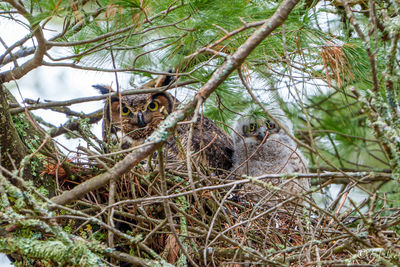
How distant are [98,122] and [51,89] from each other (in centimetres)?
361

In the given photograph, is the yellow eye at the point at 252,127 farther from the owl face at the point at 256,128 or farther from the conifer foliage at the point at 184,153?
the conifer foliage at the point at 184,153

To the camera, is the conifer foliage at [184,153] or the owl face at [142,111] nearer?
the conifer foliage at [184,153]

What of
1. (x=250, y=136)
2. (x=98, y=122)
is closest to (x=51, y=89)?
(x=98, y=122)

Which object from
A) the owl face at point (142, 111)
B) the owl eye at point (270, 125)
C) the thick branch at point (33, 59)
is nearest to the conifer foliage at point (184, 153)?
the thick branch at point (33, 59)

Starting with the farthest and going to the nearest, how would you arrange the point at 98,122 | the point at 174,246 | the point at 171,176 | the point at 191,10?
the point at 98,122
the point at 171,176
the point at 174,246
the point at 191,10

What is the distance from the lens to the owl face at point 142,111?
9.78 ft

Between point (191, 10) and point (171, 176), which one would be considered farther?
point (171, 176)

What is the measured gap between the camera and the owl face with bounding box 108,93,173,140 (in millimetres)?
2980

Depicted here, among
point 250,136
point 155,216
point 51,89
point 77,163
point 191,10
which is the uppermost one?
point 51,89

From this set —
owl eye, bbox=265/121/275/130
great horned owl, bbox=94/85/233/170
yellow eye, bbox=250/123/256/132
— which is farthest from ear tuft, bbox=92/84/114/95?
owl eye, bbox=265/121/275/130

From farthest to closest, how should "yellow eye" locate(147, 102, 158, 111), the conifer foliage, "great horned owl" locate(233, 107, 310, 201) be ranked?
"great horned owl" locate(233, 107, 310, 201) → "yellow eye" locate(147, 102, 158, 111) → the conifer foliage

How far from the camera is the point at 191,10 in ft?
6.28

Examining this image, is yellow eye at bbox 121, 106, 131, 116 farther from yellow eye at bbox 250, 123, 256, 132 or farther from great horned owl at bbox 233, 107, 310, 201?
yellow eye at bbox 250, 123, 256, 132

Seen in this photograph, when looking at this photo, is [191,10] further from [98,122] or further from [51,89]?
[51,89]
